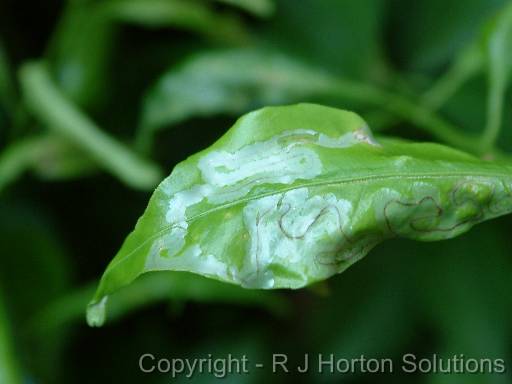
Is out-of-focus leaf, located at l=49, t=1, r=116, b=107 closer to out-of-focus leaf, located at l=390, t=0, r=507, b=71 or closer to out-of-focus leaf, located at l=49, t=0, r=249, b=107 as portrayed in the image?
out-of-focus leaf, located at l=49, t=0, r=249, b=107

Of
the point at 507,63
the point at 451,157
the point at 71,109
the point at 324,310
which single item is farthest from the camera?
the point at 324,310

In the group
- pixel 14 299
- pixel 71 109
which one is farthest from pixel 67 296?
pixel 71 109

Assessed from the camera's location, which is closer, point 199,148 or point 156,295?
point 156,295

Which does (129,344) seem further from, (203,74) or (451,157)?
(451,157)

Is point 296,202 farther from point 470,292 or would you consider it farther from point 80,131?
point 470,292

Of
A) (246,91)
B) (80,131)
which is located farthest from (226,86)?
(80,131)
